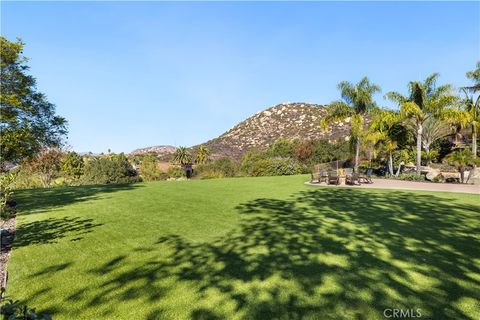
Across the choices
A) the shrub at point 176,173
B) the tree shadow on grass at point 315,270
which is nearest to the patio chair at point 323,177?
the tree shadow on grass at point 315,270

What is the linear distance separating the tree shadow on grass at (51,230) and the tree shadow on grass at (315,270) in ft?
8.15

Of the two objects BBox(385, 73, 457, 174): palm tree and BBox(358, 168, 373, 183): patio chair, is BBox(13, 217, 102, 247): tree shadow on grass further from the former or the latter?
BBox(385, 73, 457, 174): palm tree

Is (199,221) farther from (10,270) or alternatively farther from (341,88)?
(341,88)

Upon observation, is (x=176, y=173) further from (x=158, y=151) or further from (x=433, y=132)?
(x=158, y=151)

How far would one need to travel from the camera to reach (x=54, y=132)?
16.1 meters

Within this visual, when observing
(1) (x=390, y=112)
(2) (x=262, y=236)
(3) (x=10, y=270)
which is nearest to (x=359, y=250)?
(2) (x=262, y=236)

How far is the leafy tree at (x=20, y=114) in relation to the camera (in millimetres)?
11305

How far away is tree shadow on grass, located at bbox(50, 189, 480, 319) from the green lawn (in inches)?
0.7

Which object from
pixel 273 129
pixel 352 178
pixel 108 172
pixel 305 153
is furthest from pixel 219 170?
pixel 273 129

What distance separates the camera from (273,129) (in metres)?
84.4

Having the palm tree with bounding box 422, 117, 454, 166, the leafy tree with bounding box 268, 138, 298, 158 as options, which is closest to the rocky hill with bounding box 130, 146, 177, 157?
the leafy tree with bounding box 268, 138, 298, 158

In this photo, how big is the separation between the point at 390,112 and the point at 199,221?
747 inches

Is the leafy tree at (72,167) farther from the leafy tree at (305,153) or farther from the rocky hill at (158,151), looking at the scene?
the rocky hill at (158,151)
